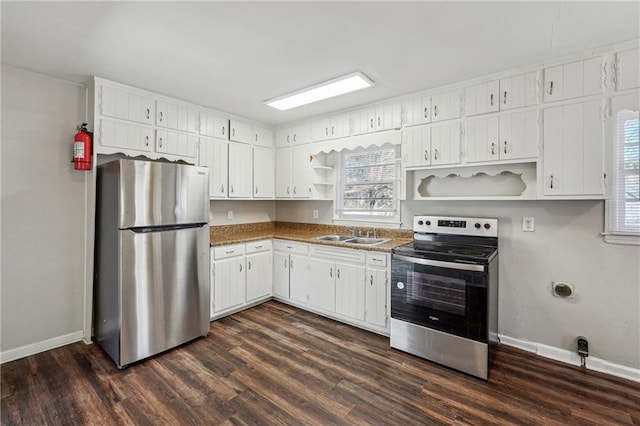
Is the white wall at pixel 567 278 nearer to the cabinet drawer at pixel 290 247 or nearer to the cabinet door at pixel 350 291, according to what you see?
the cabinet door at pixel 350 291

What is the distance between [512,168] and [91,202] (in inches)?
163

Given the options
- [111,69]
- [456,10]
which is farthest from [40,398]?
[456,10]

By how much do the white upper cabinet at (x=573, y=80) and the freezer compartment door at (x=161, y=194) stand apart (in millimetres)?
3257

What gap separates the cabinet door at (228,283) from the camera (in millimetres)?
3354

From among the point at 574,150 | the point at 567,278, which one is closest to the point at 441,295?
the point at 567,278

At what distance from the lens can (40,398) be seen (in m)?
2.07

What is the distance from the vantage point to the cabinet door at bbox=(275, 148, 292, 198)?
4312 millimetres

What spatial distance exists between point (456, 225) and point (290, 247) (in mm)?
2002

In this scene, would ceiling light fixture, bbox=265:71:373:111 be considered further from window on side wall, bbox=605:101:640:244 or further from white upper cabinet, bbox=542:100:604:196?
window on side wall, bbox=605:101:640:244

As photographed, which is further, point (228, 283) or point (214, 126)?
point (214, 126)

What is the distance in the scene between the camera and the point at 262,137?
14.2 feet

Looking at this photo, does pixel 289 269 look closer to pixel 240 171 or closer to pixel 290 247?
pixel 290 247

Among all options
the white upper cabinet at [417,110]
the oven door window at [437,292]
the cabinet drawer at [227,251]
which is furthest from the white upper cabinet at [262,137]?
the oven door window at [437,292]

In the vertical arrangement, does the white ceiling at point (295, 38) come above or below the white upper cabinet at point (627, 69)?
above
